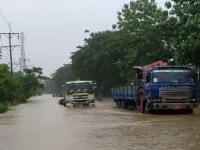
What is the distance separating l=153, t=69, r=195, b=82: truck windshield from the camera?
74.6 feet

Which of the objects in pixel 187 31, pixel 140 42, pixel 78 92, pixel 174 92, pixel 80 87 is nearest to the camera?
pixel 174 92

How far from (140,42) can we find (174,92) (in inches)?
838

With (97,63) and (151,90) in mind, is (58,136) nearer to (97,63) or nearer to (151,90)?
(151,90)

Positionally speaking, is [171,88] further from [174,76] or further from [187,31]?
[187,31]

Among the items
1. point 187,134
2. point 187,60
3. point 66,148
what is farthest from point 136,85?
point 66,148

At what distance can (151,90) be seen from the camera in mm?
23031

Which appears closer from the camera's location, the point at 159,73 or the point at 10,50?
the point at 159,73

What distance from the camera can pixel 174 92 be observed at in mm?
22594

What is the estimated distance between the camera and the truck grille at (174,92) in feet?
74.2

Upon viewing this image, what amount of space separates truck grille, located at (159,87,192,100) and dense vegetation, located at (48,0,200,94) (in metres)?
4.11

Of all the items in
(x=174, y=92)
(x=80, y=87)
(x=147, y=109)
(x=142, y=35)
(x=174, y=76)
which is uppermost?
(x=142, y=35)

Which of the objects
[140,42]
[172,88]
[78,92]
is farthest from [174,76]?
[140,42]

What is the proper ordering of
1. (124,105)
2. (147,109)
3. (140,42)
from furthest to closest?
(140,42) → (124,105) → (147,109)

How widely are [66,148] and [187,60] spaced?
18888mm
